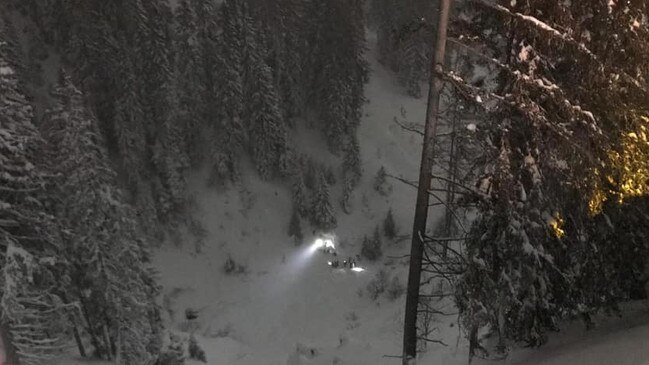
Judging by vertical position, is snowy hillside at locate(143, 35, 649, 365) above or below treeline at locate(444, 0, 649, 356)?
below

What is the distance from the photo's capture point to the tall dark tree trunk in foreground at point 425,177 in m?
7.71

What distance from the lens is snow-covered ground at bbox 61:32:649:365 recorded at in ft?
84.9

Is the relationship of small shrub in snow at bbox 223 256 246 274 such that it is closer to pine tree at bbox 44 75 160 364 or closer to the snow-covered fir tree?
the snow-covered fir tree

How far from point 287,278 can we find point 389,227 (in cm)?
856

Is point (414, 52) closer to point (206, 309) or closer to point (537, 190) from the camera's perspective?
point (206, 309)

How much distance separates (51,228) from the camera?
15.3 meters

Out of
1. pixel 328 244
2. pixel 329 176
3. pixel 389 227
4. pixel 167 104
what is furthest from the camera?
pixel 329 176

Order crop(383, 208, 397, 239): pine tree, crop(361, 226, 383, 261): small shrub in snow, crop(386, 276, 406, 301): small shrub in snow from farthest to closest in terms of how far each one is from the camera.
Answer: crop(383, 208, 397, 239): pine tree, crop(361, 226, 383, 261): small shrub in snow, crop(386, 276, 406, 301): small shrub in snow

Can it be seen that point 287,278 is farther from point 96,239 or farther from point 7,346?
point 7,346

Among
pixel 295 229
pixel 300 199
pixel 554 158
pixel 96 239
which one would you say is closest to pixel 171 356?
pixel 96 239

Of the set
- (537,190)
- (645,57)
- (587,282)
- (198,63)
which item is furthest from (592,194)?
(198,63)

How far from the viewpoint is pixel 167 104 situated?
1507 inches

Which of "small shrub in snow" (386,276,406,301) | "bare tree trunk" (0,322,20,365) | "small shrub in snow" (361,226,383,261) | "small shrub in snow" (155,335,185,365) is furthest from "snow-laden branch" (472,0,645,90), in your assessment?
"small shrub in snow" (361,226,383,261)

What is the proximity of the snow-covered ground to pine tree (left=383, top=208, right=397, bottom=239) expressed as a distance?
35.1 inches
